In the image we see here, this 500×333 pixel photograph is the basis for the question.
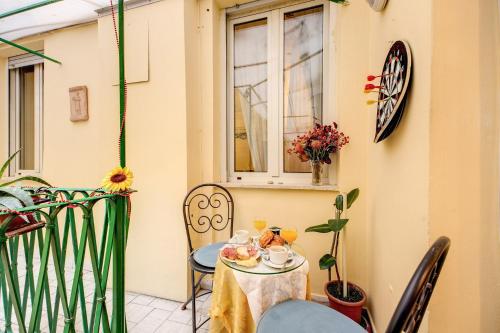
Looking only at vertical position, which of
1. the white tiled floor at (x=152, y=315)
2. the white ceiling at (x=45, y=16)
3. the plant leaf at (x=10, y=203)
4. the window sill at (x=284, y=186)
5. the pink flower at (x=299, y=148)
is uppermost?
the white ceiling at (x=45, y=16)

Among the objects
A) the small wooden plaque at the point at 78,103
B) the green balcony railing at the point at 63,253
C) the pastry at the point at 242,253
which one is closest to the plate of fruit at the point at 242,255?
the pastry at the point at 242,253

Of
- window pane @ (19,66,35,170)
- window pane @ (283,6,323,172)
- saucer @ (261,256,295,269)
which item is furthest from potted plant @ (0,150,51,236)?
window pane @ (19,66,35,170)

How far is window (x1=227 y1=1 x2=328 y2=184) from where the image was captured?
212 centimetres

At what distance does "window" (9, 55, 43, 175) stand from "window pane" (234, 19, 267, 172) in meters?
2.81

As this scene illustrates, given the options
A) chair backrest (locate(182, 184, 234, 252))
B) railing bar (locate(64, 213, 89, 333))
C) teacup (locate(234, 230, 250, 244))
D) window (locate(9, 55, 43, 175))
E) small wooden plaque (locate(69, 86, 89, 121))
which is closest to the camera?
railing bar (locate(64, 213, 89, 333))

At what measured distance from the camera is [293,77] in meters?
2.18

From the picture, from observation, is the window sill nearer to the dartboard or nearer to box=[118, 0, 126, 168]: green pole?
the dartboard

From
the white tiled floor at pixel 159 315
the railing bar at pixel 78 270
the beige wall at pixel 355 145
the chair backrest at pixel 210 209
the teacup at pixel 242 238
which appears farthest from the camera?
the chair backrest at pixel 210 209

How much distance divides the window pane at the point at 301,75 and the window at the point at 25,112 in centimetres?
332

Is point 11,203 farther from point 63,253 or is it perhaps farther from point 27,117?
point 27,117

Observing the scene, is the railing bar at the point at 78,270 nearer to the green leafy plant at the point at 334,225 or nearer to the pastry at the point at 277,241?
the pastry at the point at 277,241

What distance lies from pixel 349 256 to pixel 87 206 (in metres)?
1.85

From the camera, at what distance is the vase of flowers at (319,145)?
180 cm

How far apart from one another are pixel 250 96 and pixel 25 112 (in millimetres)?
3315
